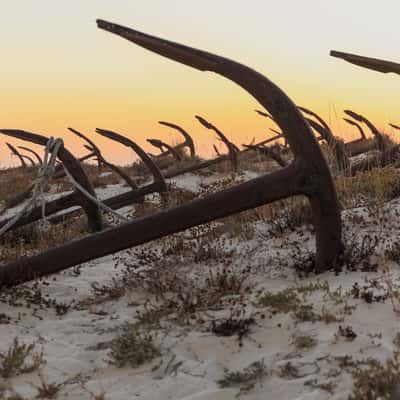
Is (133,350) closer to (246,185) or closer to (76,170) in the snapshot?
(246,185)

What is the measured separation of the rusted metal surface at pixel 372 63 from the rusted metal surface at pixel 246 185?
26.9 inches

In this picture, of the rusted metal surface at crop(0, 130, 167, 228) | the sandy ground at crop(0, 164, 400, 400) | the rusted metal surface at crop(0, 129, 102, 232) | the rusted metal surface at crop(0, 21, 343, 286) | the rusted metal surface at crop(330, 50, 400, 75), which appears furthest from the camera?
the rusted metal surface at crop(0, 130, 167, 228)

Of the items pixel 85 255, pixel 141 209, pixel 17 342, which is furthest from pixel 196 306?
pixel 141 209

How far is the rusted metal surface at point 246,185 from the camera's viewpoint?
11.6ft

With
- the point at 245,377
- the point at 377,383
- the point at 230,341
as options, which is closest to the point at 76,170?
the point at 230,341

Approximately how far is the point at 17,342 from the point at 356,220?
9.72 feet

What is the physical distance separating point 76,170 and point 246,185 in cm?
266

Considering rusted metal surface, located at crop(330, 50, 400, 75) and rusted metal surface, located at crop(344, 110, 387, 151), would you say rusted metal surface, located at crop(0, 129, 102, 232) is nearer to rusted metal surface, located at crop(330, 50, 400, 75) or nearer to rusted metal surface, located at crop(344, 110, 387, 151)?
rusted metal surface, located at crop(330, 50, 400, 75)

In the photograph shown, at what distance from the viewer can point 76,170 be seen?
18.6 ft

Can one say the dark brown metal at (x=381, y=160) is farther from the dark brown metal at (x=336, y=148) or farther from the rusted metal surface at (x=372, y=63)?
the rusted metal surface at (x=372, y=63)

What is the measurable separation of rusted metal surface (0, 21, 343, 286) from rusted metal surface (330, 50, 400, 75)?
2.24 feet

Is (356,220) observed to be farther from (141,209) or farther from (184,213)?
(141,209)

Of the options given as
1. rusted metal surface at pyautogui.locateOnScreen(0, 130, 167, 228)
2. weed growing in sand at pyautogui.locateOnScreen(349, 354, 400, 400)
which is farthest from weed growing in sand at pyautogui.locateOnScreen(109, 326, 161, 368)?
rusted metal surface at pyautogui.locateOnScreen(0, 130, 167, 228)

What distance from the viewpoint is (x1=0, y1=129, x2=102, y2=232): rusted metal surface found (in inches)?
222
